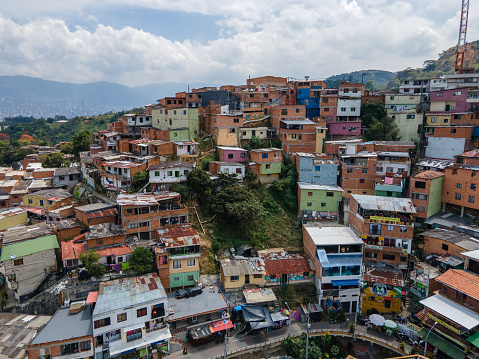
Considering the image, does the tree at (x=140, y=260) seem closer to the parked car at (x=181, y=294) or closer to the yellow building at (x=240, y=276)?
the parked car at (x=181, y=294)

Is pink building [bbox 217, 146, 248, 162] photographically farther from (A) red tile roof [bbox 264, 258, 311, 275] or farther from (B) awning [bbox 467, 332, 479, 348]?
(B) awning [bbox 467, 332, 479, 348]

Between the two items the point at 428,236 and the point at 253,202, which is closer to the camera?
the point at 428,236

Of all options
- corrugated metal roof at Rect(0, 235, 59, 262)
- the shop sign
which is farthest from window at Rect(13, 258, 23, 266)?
the shop sign

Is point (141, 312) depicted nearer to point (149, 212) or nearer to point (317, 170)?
point (149, 212)

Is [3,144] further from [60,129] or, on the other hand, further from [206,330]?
[206,330]

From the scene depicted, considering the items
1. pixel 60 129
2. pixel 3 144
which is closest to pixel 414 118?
pixel 3 144

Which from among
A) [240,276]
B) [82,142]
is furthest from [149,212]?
[82,142]
